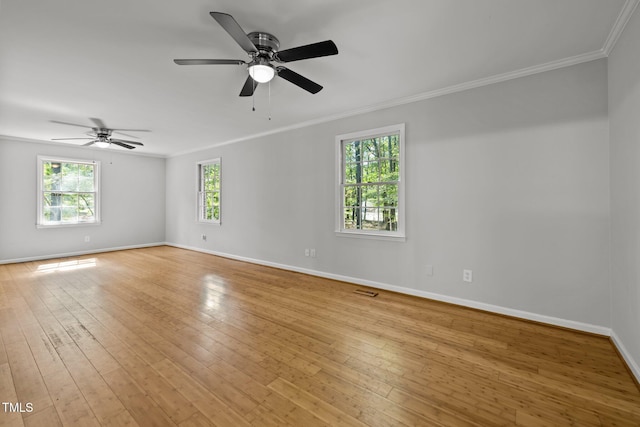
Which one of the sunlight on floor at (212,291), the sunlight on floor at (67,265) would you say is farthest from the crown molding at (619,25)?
the sunlight on floor at (67,265)

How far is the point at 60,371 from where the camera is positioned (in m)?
1.99

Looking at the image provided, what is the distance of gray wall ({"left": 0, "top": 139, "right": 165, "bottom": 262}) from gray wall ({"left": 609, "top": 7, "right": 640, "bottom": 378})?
896 centimetres

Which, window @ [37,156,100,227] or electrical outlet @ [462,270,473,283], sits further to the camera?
window @ [37,156,100,227]

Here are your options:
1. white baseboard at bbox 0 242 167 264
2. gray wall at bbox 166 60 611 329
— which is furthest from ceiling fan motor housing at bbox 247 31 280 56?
white baseboard at bbox 0 242 167 264

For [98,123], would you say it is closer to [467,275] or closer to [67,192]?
[67,192]

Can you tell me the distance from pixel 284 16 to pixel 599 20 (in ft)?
7.99

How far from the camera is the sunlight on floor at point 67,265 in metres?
5.06

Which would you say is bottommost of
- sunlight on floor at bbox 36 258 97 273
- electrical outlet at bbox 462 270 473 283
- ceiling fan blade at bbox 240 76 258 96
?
sunlight on floor at bbox 36 258 97 273

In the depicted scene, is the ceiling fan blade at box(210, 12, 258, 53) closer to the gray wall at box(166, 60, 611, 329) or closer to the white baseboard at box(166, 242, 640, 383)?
the gray wall at box(166, 60, 611, 329)

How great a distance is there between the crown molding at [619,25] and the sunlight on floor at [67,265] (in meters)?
7.94

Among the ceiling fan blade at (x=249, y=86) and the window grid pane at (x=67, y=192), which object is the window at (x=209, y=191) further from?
the ceiling fan blade at (x=249, y=86)

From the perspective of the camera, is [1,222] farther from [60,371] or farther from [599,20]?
[599,20]

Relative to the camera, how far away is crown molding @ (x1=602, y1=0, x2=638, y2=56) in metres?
1.92

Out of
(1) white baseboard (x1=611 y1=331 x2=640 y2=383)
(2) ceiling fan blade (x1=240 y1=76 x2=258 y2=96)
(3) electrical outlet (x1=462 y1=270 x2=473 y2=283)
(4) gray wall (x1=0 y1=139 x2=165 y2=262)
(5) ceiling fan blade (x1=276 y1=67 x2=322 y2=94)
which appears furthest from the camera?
(4) gray wall (x1=0 y1=139 x2=165 y2=262)
